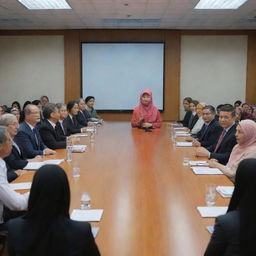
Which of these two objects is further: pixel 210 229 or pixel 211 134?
pixel 211 134

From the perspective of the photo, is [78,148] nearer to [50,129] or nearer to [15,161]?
[50,129]

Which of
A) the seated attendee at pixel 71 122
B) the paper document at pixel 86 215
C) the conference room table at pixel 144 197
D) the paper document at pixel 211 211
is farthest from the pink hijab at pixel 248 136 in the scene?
the seated attendee at pixel 71 122

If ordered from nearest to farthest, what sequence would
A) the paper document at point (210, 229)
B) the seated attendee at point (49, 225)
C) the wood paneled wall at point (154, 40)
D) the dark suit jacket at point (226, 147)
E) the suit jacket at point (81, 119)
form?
the seated attendee at point (49, 225) → the paper document at point (210, 229) → the dark suit jacket at point (226, 147) → the suit jacket at point (81, 119) → the wood paneled wall at point (154, 40)

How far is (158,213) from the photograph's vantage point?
97.0 inches

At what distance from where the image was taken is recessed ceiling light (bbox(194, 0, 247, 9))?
814 centimetres

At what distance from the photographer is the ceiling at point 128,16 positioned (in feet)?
26.9

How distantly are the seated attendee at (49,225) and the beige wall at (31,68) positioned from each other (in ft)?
33.6

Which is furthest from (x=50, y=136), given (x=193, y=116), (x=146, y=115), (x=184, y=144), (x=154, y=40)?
(x=154, y=40)

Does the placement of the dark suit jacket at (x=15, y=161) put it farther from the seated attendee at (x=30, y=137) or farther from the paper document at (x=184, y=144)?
Answer: the paper document at (x=184, y=144)

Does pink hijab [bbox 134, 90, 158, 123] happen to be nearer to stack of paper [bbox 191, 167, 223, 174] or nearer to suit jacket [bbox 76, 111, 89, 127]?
suit jacket [bbox 76, 111, 89, 127]

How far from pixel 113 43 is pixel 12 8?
3.56 meters

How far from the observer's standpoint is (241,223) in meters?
1.64

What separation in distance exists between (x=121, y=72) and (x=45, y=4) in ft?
12.2

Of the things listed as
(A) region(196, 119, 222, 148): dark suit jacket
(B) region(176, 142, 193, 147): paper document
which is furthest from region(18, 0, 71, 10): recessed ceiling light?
(B) region(176, 142, 193, 147): paper document
